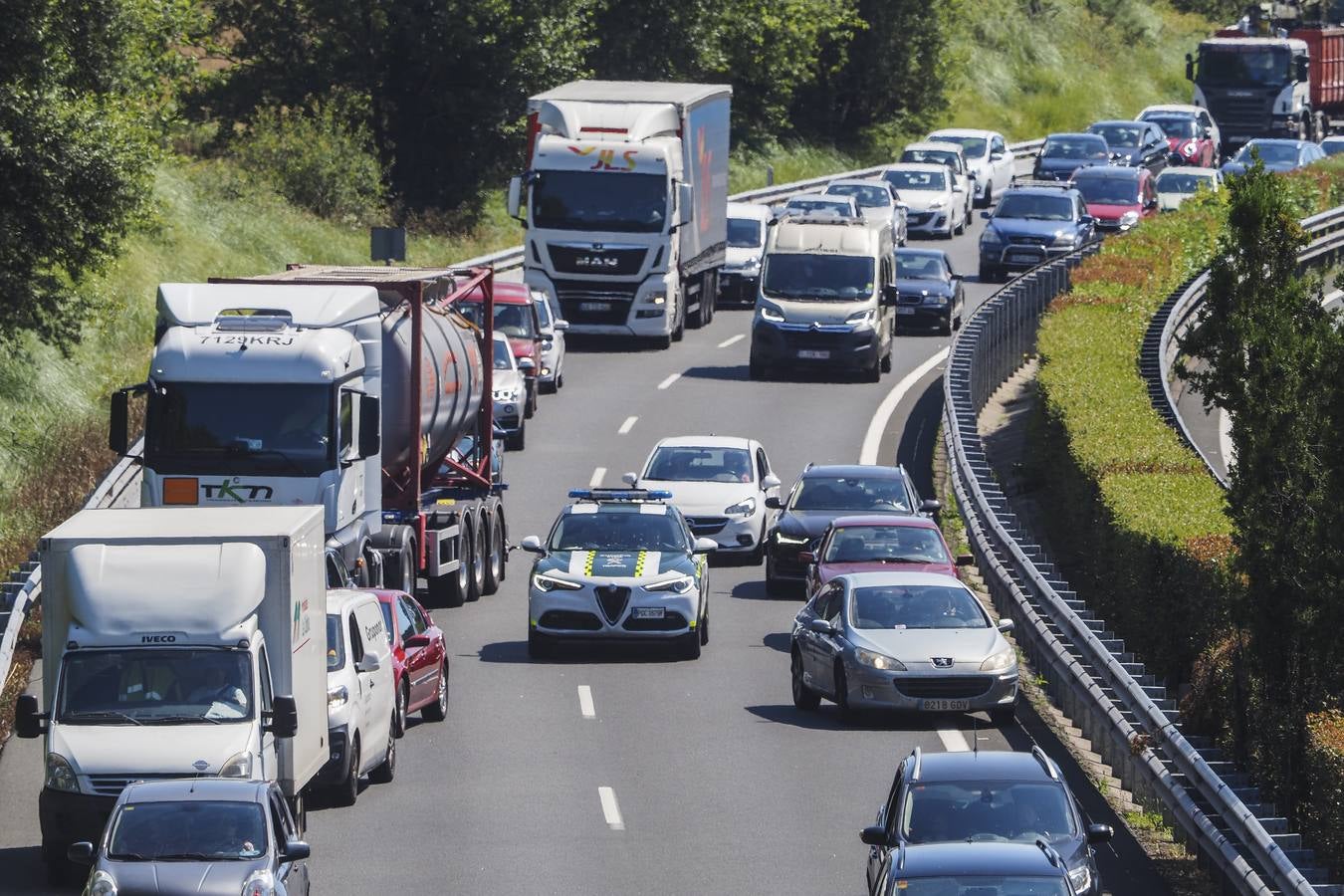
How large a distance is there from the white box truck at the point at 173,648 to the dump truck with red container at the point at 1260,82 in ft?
211

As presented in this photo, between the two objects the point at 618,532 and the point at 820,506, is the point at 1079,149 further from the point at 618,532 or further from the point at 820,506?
the point at 618,532

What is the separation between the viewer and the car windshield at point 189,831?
14961 millimetres

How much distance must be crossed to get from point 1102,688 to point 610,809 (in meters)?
4.21

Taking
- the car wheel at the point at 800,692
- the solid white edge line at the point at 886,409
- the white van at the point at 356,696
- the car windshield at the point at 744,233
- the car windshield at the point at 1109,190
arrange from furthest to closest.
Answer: the car windshield at the point at 1109,190 < the car windshield at the point at 744,233 < the solid white edge line at the point at 886,409 < the car wheel at the point at 800,692 < the white van at the point at 356,696

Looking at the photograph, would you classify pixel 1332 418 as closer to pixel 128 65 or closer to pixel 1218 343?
pixel 1218 343

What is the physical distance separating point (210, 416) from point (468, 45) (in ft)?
120

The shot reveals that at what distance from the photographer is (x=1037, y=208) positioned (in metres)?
55.2

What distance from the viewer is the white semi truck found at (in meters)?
44.1

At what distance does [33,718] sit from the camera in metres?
17.4

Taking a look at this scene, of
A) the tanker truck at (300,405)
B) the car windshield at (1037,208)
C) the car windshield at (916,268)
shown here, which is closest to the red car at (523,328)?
the car windshield at (916,268)

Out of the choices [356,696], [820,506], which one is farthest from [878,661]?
[820,506]

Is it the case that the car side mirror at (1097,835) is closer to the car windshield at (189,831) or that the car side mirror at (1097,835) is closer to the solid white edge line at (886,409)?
the car windshield at (189,831)

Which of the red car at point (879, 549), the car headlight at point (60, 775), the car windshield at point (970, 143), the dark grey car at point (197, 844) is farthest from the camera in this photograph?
the car windshield at point (970, 143)

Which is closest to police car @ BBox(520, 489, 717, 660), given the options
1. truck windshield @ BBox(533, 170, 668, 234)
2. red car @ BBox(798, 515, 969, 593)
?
red car @ BBox(798, 515, 969, 593)
